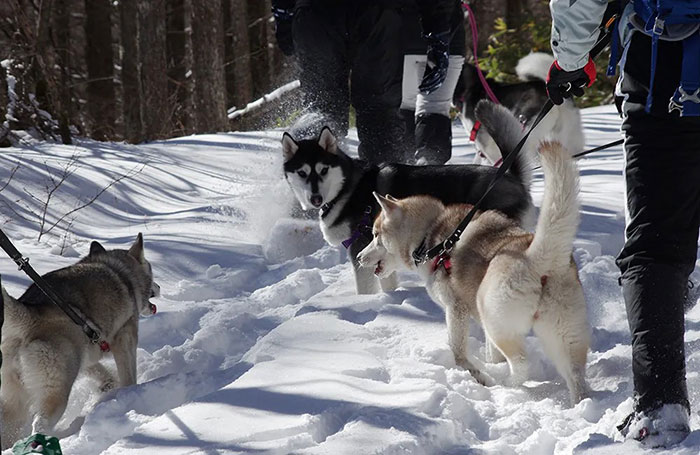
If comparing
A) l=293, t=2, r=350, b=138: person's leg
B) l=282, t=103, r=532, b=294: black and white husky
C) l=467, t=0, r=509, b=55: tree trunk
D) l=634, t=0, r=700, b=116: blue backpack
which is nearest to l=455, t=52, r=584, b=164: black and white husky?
l=293, t=2, r=350, b=138: person's leg

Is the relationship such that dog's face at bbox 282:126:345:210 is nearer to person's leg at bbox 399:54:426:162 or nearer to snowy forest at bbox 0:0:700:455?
snowy forest at bbox 0:0:700:455

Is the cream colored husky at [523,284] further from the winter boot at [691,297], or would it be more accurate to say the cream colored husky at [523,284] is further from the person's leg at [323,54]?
the person's leg at [323,54]

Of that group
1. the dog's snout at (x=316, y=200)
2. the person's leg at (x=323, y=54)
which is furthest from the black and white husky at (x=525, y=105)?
the dog's snout at (x=316, y=200)

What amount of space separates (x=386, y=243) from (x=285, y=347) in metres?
0.97

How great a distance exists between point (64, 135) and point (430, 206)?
6621 millimetres

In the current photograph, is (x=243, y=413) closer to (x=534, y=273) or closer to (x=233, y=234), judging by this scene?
(x=534, y=273)

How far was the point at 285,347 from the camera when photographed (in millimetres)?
3357

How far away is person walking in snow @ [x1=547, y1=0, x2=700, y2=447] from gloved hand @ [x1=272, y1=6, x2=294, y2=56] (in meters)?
3.74

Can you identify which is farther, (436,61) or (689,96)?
(436,61)

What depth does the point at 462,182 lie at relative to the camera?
4.49m

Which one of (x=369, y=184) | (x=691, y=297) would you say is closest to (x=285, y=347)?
(x=691, y=297)

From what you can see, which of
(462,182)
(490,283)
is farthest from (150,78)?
(490,283)

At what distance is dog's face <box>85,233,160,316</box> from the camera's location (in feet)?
12.9

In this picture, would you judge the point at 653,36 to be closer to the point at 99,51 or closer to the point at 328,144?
the point at 328,144
